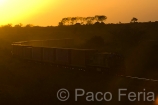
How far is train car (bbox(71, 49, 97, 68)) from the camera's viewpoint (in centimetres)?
3000

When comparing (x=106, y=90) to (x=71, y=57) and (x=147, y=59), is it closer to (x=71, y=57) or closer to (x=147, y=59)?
(x=71, y=57)

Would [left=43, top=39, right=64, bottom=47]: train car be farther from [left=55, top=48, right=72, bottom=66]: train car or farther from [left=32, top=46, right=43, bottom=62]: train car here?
[left=55, top=48, right=72, bottom=66]: train car

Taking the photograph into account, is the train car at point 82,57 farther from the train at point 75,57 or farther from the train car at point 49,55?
the train car at point 49,55

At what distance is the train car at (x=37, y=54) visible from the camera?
38594mm

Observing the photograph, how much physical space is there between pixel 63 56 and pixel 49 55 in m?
3.31

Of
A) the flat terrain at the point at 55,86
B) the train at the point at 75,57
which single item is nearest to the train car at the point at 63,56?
the train at the point at 75,57

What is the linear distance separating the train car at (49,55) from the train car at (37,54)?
2.53 feet

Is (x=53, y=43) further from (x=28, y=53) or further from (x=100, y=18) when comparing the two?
(x=100, y=18)

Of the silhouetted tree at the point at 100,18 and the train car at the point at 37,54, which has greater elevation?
the silhouetted tree at the point at 100,18

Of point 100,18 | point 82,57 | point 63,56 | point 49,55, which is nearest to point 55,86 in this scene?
point 82,57

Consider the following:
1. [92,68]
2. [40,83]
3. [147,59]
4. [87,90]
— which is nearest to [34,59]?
[92,68]

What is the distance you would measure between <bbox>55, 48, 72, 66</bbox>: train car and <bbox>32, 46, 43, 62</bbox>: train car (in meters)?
3.55

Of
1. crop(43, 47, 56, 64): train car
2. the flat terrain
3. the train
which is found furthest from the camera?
crop(43, 47, 56, 64): train car

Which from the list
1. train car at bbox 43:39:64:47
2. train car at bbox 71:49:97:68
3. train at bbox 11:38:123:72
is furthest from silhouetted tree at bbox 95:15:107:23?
train car at bbox 71:49:97:68
